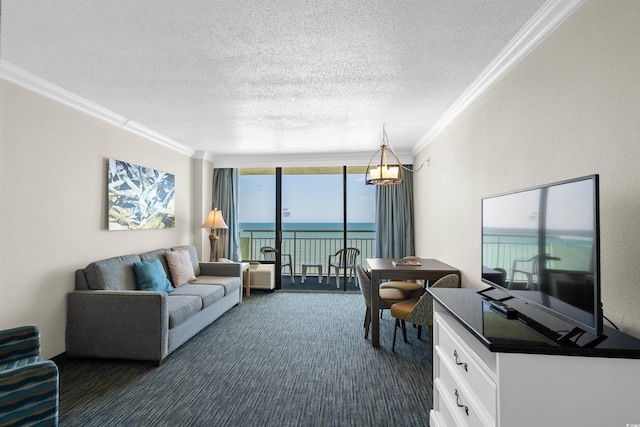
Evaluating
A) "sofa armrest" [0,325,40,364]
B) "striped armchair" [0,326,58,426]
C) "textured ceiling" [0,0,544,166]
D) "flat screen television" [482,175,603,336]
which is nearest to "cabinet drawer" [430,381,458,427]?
"flat screen television" [482,175,603,336]

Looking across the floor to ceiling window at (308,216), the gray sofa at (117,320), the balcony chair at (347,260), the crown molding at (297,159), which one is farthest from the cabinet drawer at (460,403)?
the crown molding at (297,159)

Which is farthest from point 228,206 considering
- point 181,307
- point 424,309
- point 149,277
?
point 424,309

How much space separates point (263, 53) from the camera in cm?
222

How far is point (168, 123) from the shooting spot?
12.7 ft

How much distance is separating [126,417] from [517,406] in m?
2.28

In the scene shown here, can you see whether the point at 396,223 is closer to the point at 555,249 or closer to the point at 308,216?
the point at 308,216

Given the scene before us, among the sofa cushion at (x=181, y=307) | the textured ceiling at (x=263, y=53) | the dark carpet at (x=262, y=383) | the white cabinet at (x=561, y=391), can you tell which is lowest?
the dark carpet at (x=262, y=383)

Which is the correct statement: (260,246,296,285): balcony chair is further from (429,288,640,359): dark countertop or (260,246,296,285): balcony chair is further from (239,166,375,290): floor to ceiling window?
(429,288,640,359): dark countertop

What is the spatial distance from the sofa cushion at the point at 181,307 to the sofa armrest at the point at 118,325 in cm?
11

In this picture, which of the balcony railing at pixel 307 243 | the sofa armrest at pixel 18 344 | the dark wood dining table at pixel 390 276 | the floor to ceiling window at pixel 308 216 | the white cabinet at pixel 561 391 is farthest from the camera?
the balcony railing at pixel 307 243

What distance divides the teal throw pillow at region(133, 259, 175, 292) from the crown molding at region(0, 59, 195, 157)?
1.65 m

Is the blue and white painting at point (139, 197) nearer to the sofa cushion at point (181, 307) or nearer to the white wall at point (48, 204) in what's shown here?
the white wall at point (48, 204)

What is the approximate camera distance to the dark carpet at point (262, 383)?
207 cm

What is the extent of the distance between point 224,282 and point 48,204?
2.16 meters
